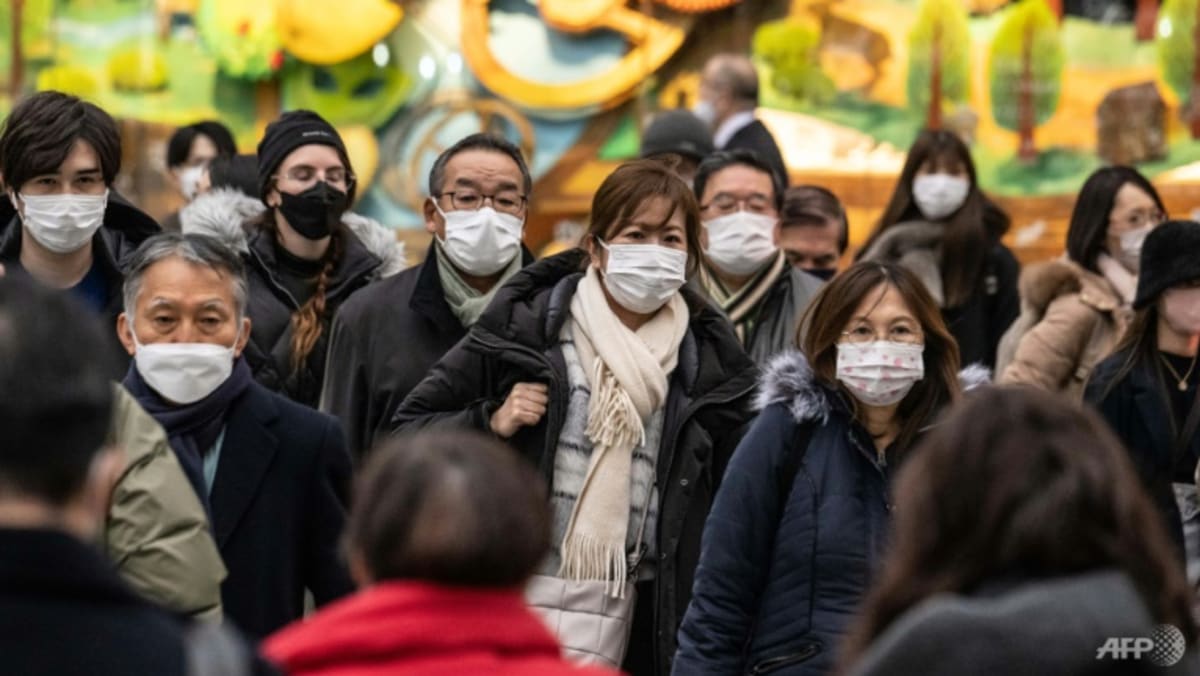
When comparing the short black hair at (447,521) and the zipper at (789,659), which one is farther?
the zipper at (789,659)

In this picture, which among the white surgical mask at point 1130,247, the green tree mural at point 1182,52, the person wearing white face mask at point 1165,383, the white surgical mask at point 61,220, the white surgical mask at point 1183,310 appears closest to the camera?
the white surgical mask at point 61,220

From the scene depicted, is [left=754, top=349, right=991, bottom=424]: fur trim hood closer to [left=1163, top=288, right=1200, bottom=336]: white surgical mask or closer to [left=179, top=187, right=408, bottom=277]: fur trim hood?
[left=1163, top=288, right=1200, bottom=336]: white surgical mask

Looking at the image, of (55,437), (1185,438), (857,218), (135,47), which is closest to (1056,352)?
(1185,438)

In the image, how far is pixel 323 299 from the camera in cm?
855

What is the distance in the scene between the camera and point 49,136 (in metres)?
7.54

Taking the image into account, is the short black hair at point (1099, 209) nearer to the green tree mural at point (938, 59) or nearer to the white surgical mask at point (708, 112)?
the white surgical mask at point (708, 112)

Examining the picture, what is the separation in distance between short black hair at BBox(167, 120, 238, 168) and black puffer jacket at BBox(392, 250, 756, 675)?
4941mm

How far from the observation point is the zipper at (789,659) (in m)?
6.02

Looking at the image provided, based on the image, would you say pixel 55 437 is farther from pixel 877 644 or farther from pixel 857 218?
pixel 857 218

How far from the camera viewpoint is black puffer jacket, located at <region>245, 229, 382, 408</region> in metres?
8.17

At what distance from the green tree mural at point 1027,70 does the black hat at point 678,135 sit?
4.11m

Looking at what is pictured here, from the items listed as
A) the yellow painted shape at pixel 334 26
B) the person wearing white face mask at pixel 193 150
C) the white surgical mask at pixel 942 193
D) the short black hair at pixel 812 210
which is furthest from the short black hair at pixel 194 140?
the yellow painted shape at pixel 334 26

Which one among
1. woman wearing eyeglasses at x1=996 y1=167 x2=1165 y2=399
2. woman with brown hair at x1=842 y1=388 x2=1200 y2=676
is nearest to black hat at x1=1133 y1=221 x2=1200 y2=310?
woman wearing eyeglasses at x1=996 y1=167 x2=1165 y2=399

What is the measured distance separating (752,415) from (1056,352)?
2802mm
